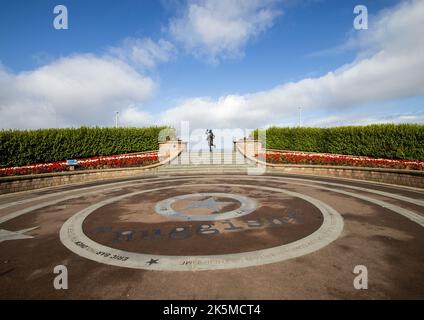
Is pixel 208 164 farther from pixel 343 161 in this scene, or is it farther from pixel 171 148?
pixel 343 161

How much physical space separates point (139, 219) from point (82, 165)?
40.0ft

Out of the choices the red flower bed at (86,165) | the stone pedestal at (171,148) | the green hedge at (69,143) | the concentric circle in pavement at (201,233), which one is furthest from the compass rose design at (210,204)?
the stone pedestal at (171,148)

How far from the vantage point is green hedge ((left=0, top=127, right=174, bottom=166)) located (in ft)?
52.9

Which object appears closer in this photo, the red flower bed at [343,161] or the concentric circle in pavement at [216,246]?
the concentric circle in pavement at [216,246]

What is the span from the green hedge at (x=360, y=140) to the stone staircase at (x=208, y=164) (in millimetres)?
6148

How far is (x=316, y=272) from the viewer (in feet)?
13.2

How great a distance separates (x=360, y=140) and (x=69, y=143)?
2428 centimetres

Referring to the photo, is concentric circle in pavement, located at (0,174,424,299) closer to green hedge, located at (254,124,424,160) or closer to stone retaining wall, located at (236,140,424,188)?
stone retaining wall, located at (236,140,424,188)

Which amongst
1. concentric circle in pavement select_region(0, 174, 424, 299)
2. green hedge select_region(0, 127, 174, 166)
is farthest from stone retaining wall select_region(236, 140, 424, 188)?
green hedge select_region(0, 127, 174, 166)

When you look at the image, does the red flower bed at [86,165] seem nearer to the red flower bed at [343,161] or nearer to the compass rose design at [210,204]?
the red flower bed at [343,161]

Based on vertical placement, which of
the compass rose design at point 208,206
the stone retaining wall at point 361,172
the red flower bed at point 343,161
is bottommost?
the compass rose design at point 208,206

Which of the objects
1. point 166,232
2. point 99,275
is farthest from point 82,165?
point 99,275

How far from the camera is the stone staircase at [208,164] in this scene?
60.1 feet
